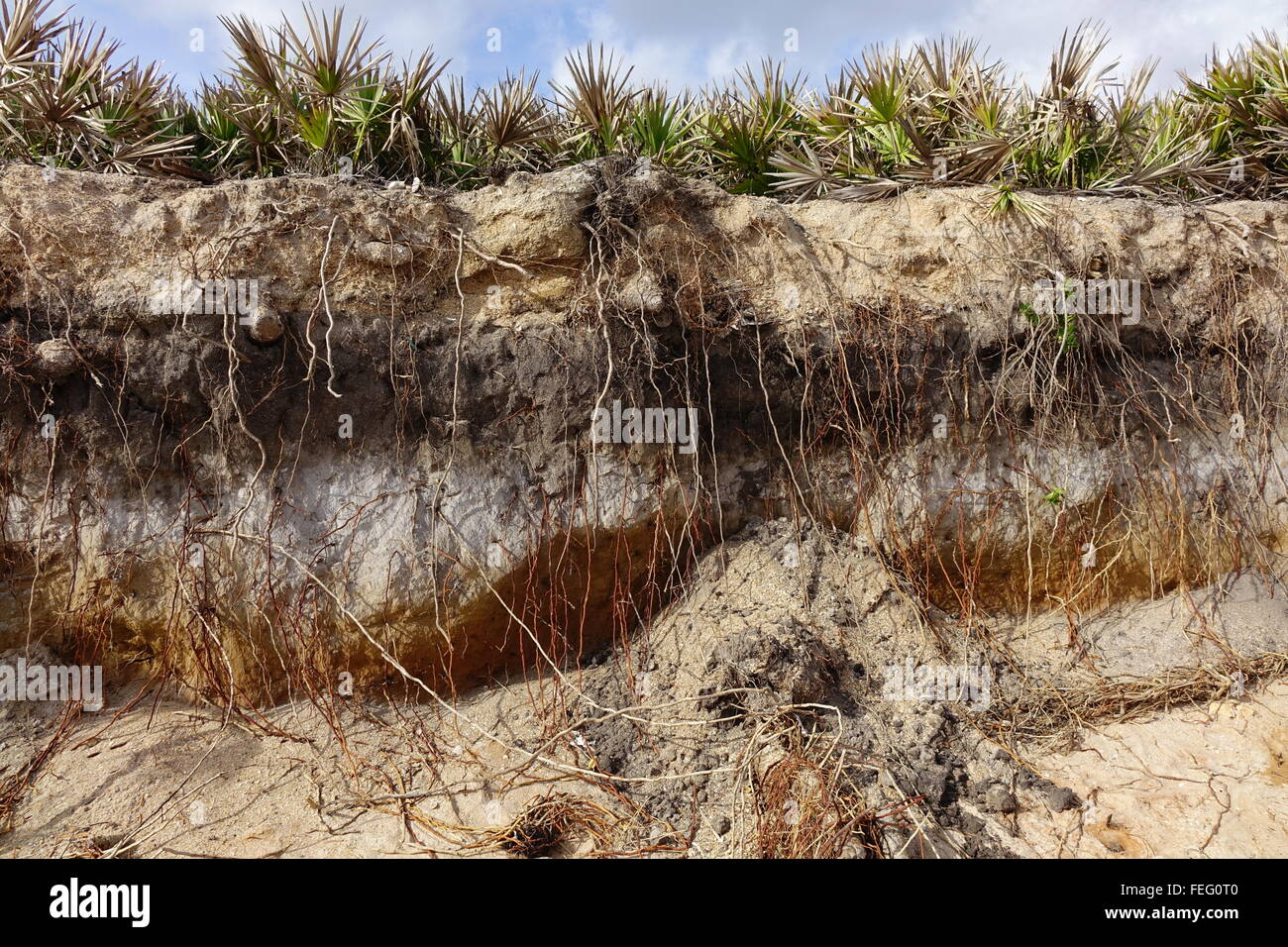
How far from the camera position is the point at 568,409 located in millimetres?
4426

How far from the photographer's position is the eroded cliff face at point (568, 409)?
4.04 metres

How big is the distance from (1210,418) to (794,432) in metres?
2.95

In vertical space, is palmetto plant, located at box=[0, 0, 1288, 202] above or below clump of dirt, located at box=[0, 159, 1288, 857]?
above

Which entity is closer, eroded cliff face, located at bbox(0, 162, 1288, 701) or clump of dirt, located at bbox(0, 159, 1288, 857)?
clump of dirt, located at bbox(0, 159, 1288, 857)

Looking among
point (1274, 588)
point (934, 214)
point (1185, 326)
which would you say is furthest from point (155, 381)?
point (1274, 588)

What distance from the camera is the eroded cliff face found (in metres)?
4.04

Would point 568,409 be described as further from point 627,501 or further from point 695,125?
point 695,125

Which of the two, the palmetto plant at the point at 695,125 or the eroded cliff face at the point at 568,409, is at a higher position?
the palmetto plant at the point at 695,125

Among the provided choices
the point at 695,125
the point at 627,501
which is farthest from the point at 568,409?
the point at 695,125

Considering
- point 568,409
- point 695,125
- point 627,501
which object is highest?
point 695,125

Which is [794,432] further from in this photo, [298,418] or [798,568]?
[298,418]

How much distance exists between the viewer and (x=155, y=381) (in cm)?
407

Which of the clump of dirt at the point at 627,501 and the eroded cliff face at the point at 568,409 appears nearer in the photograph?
the clump of dirt at the point at 627,501

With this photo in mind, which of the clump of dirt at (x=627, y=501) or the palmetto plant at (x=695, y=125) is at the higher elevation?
the palmetto plant at (x=695, y=125)
